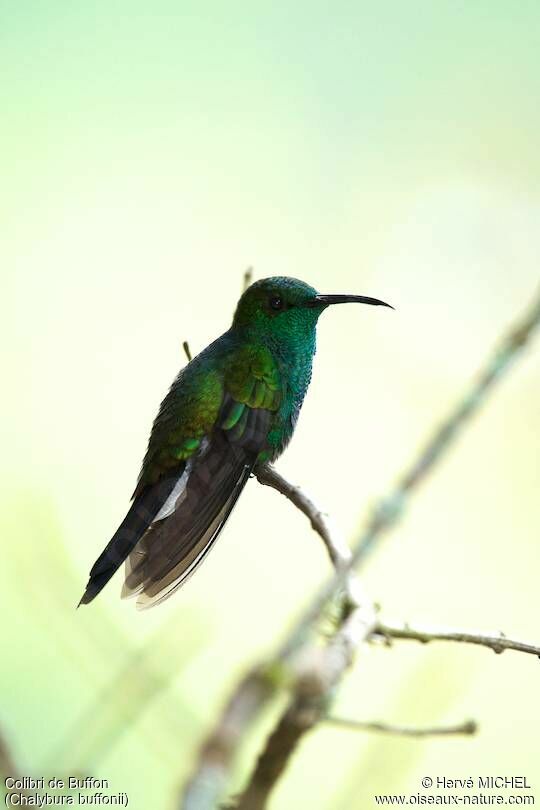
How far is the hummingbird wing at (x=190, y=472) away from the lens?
189 cm

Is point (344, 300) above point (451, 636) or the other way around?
above

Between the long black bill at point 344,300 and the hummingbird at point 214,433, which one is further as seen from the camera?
the long black bill at point 344,300

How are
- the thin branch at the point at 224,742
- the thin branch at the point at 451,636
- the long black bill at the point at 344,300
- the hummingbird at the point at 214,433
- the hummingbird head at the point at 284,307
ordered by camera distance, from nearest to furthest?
1. the thin branch at the point at 224,742
2. the thin branch at the point at 451,636
3. the hummingbird at the point at 214,433
4. the long black bill at the point at 344,300
5. the hummingbird head at the point at 284,307

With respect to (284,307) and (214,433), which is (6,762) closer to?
(214,433)

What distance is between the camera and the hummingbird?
1.91 metres

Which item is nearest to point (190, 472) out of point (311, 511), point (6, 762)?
point (311, 511)

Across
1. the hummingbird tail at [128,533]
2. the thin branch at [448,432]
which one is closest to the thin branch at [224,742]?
the thin branch at [448,432]

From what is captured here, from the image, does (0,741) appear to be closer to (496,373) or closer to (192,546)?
(496,373)

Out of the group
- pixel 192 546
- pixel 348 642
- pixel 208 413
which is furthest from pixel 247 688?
pixel 208 413

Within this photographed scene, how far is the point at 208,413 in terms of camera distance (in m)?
2.34

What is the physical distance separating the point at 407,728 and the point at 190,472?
143 cm

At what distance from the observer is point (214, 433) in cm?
230

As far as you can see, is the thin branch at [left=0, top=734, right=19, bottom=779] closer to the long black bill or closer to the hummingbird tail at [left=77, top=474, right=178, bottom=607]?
the hummingbird tail at [left=77, top=474, right=178, bottom=607]

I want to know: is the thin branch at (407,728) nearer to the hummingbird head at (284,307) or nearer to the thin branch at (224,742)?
the thin branch at (224,742)
